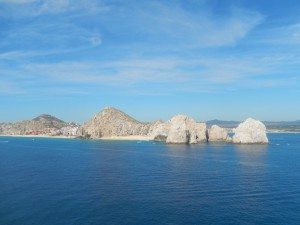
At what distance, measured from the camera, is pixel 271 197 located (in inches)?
3054

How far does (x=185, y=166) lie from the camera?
417 feet

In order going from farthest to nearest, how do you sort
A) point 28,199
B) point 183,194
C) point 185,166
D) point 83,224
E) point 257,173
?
1. point 185,166
2. point 257,173
3. point 183,194
4. point 28,199
5. point 83,224

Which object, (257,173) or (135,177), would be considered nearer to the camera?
(135,177)

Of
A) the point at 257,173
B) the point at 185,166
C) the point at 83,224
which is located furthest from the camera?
the point at 185,166

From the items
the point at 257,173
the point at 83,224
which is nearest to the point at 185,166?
the point at 257,173

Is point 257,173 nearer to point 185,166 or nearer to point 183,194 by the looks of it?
point 185,166

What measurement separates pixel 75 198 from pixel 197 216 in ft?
87.4

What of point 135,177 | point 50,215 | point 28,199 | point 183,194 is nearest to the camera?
point 50,215

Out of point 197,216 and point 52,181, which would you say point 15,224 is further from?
point 52,181

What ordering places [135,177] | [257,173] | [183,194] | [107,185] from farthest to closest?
[257,173]
[135,177]
[107,185]
[183,194]

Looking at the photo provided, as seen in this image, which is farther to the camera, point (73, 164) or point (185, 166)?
point (73, 164)

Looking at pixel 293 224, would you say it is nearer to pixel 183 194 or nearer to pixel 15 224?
pixel 183 194

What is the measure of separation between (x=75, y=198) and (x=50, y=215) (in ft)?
39.9

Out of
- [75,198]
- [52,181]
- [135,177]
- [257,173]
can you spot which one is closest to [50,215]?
[75,198]
